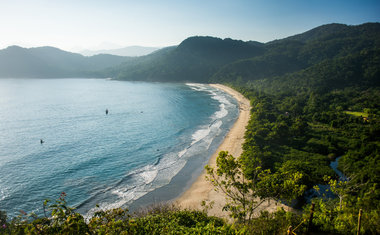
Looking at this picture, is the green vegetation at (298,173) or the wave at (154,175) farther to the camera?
the wave at (154,175)

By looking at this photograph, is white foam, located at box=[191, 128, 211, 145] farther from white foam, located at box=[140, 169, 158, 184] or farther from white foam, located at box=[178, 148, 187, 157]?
white foam, located at box=[140, 169, 158, 184]

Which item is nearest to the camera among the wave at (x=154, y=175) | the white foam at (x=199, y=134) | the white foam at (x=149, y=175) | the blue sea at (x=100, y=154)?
the wave at (x=154, y=175)

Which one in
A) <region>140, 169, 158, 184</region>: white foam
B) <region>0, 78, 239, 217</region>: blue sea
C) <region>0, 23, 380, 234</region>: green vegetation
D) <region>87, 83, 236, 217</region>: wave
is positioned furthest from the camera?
<region>140, 169, 158, 184</region>: white foam

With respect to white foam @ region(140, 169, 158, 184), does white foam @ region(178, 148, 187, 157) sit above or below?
above

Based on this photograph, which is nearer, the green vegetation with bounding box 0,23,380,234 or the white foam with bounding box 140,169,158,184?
the green vegetation with bounding box 0,23,380,234

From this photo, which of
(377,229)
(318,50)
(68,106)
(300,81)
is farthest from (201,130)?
(318,50)

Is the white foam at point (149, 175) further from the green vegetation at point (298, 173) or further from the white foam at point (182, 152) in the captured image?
the green vegetation at point (298, 173)

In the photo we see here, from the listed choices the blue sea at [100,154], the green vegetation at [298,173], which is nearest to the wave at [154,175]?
the blue sea at [100,154]

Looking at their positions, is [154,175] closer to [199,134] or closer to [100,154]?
[100,154]

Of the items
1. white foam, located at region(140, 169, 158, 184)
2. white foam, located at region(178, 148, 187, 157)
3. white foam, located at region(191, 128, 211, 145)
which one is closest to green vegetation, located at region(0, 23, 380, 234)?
white foam, located at region(140, 169, 158, 184)
